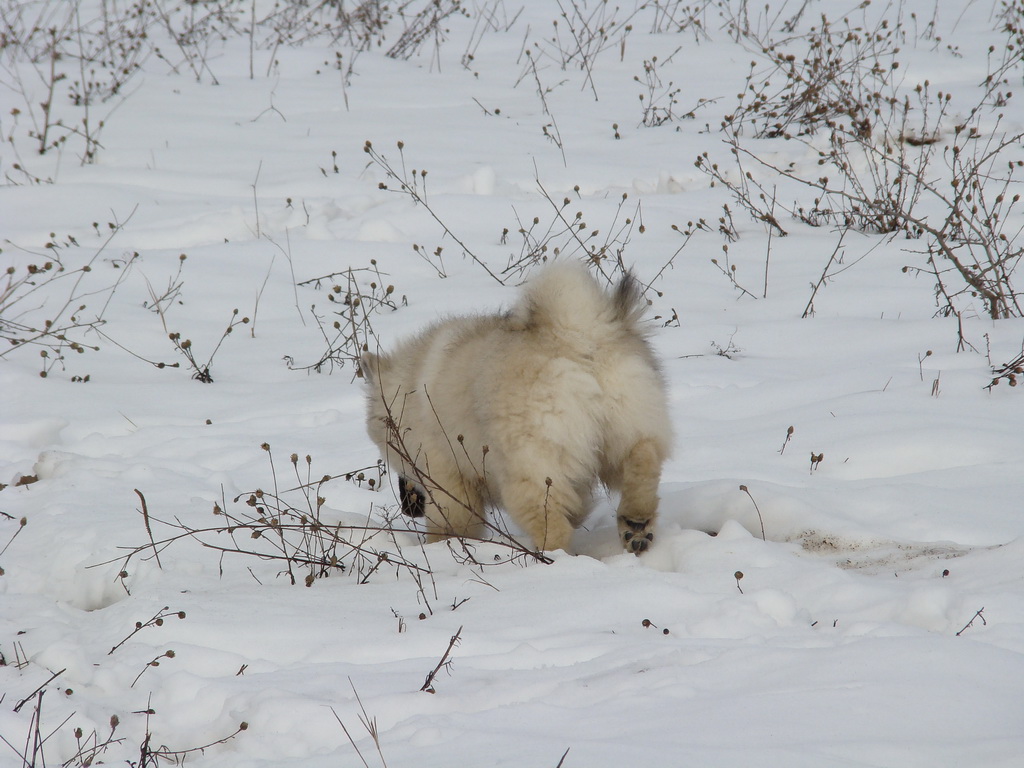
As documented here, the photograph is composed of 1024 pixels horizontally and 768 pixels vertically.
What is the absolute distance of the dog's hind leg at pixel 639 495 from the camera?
3.19 m

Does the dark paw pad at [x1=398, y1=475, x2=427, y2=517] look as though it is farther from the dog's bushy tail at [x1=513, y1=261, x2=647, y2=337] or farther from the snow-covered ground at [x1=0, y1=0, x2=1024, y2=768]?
the dog's bushy tail at [x1=513, y1=261, x2=647, y2=337]

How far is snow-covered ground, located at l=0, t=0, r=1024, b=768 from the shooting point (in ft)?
6.96

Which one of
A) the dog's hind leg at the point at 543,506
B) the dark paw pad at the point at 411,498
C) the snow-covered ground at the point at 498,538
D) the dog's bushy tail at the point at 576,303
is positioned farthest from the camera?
the dark paw pad at the point at 411,498

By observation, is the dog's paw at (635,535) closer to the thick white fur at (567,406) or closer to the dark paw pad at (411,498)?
the thick white fur at (567,406)

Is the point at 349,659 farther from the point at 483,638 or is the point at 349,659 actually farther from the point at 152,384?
the point at 152,384

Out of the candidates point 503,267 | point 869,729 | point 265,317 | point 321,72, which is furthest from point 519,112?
point 869,729

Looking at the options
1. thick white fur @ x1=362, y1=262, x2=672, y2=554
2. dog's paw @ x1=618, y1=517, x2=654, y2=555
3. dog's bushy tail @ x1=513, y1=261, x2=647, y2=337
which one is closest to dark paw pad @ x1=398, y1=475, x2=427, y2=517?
thick white fur @ x1=362, y1=262, x2=672, y2=554

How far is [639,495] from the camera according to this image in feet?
10.5

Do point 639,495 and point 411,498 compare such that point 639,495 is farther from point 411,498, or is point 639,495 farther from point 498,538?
point 411,498

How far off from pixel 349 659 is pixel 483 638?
0.38m

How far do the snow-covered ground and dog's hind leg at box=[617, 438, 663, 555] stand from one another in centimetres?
9

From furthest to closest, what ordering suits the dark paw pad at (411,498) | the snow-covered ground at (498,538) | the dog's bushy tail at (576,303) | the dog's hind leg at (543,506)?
the dark paw pad at (411,498), the dog's hind leg at (543,506), the dog's bushy tail at (576,303), the snow-covered ground at (498,538)

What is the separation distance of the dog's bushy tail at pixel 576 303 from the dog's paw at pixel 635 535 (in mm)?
668

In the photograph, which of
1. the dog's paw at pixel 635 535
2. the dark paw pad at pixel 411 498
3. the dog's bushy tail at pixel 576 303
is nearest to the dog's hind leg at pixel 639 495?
the dog's paw at pixel 635 535
